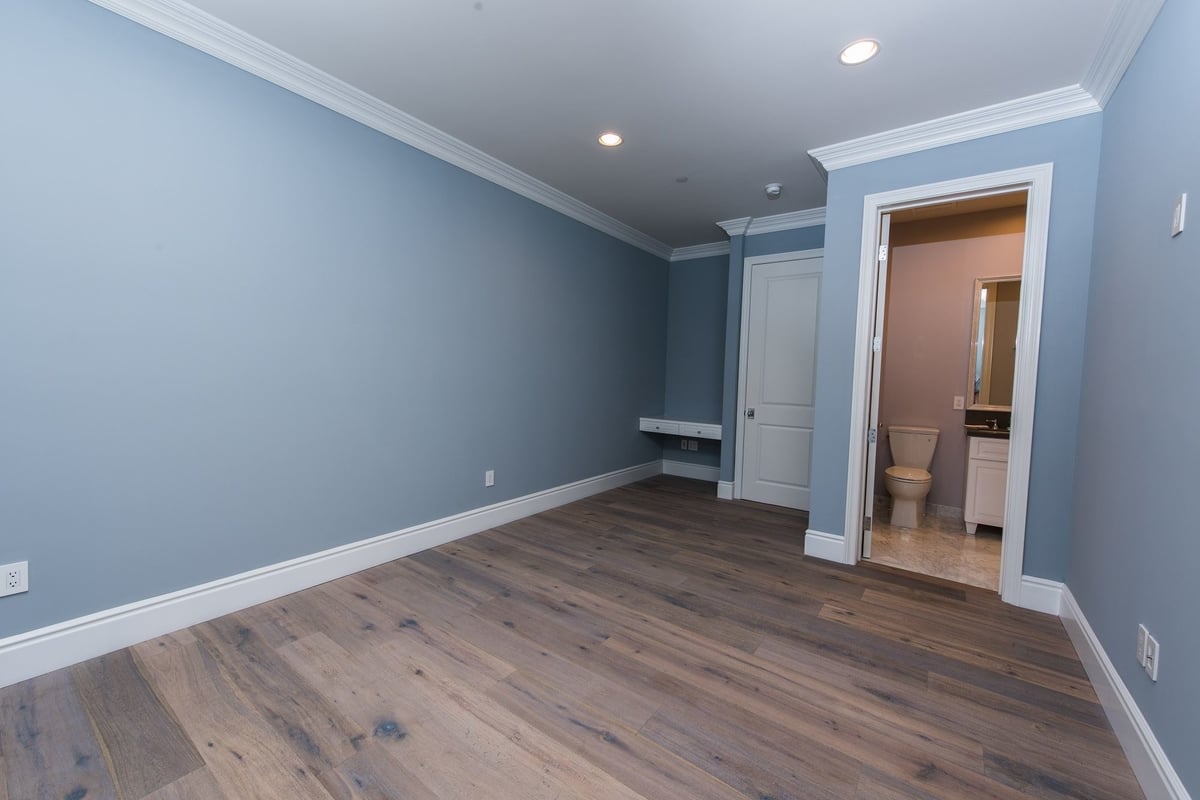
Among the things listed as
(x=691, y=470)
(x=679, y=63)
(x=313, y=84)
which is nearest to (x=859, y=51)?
(x=679, y=63)

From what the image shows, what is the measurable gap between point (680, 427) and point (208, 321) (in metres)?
3.86

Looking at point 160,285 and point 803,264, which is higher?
point 803,264

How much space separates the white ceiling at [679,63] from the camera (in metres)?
1.91

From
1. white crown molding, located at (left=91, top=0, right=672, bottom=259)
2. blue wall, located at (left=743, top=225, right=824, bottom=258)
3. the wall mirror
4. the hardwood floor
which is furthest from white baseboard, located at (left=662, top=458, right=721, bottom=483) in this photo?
white crown molding, located at (left=91, top=0, right=672, bottom=259)

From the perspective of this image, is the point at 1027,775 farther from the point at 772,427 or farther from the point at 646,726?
the point at 772,427

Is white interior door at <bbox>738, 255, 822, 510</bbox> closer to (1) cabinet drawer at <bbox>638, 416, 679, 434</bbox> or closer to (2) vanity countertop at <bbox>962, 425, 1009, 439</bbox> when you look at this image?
(1) cabinet drawer at <bbox>638, 416, 679, 434</bbox>

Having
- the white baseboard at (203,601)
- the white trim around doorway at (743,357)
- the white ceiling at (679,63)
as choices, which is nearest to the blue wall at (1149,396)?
the white ceiling at (679,63)

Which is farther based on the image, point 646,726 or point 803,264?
point 803,264

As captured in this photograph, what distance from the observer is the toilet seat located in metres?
3.79

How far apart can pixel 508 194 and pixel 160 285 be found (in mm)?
2172

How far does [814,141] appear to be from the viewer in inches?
113

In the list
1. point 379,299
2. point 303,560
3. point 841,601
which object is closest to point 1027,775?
point 841,601

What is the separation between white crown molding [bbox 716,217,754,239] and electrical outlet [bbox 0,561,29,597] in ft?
15.5

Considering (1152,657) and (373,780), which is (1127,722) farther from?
(373,780)
